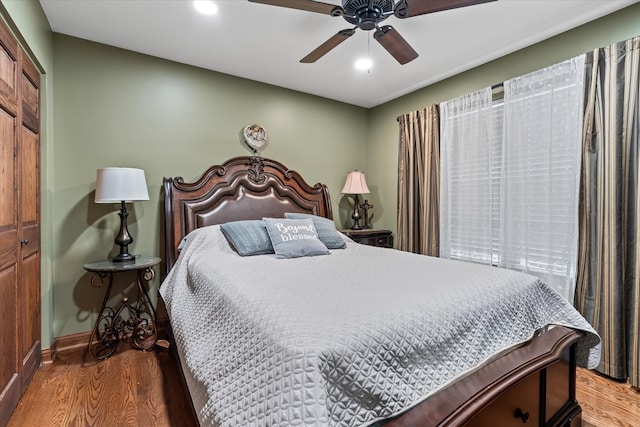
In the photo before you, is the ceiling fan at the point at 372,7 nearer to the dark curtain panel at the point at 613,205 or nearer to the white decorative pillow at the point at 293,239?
the dark curtain panel at the point at 613,205

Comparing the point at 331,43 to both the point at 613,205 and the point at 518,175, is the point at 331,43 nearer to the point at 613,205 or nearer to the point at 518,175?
the point at 518,175

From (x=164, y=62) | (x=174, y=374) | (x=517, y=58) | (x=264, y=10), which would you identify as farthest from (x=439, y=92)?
(x=174, y=374)

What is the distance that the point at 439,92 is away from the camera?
3.45m

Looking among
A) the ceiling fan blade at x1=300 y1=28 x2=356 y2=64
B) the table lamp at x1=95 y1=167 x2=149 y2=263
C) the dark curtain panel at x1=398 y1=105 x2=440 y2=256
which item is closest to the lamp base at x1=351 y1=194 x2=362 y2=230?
the dark curtain panel at x1=398 y1=105 x2=440 y2=256

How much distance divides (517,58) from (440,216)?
1.59 meters

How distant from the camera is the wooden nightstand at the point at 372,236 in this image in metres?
3.67

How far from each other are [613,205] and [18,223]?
3.83 m

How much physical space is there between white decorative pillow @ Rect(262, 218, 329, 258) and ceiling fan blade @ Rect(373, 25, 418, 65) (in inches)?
59.5

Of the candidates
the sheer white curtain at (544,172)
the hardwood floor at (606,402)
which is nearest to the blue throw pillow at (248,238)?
the sheer white curtain at (544,172)

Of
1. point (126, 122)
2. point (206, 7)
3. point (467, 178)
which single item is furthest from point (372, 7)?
point (126, 122)

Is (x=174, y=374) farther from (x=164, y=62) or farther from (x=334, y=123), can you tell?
(x=334, y=123)

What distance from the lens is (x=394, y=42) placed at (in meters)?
2.04

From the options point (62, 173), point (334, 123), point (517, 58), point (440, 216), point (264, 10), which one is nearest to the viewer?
point (264, 10)

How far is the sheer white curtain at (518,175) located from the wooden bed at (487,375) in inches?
43.2
